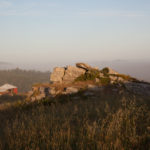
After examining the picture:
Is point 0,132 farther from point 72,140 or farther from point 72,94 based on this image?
point 72,94

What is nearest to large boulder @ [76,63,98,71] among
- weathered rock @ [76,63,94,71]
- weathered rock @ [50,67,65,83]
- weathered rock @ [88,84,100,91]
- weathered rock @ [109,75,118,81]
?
weathered rock @ [76,63,94,71]

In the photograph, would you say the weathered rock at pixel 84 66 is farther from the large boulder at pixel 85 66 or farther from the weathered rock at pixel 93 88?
the weathered rock at pixel 93 88

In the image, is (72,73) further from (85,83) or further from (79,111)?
(79,111)

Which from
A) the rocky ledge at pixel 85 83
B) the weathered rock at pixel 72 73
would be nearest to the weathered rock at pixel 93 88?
the rocky ledge at pixel 85 83

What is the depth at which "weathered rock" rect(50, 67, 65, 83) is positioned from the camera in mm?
15448

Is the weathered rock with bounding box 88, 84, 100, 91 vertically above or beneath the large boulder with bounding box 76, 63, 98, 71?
beneath

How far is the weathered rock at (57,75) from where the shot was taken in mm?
15448

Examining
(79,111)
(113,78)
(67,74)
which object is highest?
(67,74)

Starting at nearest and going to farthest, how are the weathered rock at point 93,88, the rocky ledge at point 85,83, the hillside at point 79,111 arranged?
1. the hillside at point 79,111
2. the weathered rock at point 93,88
3. the rocky ledge at point 85,83

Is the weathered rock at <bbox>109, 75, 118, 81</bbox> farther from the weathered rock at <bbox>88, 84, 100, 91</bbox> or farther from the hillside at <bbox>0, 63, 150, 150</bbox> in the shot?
the weathered rock at <bbox>88, 84, 100, 91</bbox>

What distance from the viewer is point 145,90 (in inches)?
504

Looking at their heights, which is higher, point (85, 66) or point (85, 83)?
point (85, 66)

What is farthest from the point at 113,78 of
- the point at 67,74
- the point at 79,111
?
the point at 79,111

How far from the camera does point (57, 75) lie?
1565cm
